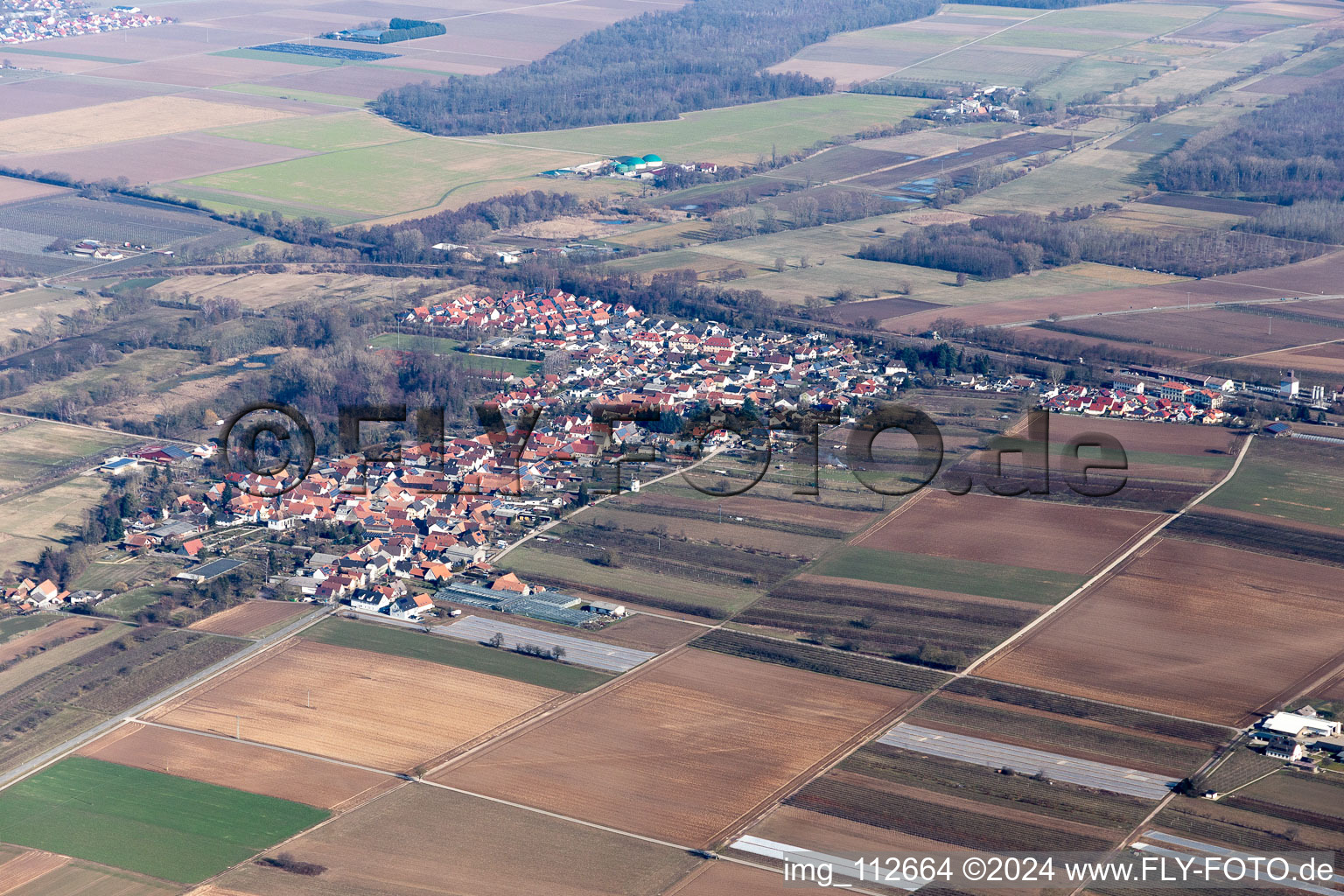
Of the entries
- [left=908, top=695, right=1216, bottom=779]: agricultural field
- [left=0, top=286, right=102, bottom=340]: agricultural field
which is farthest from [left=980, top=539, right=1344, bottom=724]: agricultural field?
[left=0, top=286, right=102, bottom=340]: agricultural field

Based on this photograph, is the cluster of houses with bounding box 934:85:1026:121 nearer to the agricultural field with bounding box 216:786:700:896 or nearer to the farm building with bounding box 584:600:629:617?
the farm building with bounding box 584:600:629:617

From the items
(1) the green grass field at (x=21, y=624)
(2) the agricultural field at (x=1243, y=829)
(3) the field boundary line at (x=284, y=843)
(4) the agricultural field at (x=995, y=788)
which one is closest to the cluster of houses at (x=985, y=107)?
(1) the green grass field at (x=21, y=624)

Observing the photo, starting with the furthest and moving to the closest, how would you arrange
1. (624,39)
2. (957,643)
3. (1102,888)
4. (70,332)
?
(624,39)
(70,332)
(957,643)
(1102,888)

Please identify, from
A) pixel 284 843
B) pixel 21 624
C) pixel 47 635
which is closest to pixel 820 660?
pixel 284 843

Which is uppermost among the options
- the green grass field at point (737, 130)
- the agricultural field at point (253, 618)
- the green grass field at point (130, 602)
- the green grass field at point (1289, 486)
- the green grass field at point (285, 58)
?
the green grass field at point (285, 58)

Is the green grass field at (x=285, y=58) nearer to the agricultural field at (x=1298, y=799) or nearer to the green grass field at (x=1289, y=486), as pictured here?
the green grass field at (x=1289, y=486)

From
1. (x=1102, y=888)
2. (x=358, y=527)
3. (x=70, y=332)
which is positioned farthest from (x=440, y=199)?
(x=1102, y=888)

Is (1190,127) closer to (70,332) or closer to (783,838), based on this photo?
(70,332)
